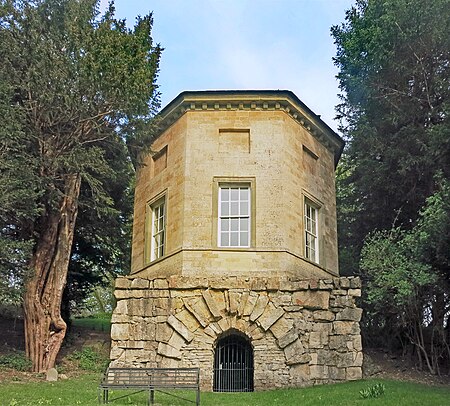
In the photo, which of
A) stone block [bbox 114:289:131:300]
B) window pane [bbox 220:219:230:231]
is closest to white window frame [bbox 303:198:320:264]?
window pane [bbox 220:219:230:231]

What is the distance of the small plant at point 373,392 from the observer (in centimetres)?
1369

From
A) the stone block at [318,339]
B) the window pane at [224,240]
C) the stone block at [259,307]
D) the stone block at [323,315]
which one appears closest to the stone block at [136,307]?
the window pane at [224,240]

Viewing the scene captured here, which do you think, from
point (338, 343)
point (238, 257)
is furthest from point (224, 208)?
point (338, 343)

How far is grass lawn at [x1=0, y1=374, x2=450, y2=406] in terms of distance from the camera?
13.4 m

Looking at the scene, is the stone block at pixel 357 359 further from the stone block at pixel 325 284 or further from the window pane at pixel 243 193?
the window pane at pixel 243 193

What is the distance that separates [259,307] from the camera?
656 inches

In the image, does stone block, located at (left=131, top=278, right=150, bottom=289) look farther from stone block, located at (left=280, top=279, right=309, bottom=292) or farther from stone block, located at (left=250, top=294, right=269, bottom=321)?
stone block, located at (left=280, top=279, right=309, bottom=292)

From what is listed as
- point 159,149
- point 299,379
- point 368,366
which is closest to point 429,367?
point 368,366

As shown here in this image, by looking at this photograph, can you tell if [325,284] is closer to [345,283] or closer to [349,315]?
[345,283]

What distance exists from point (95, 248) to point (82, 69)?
30.1ft

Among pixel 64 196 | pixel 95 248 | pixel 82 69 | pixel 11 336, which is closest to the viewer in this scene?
pixel 82 69

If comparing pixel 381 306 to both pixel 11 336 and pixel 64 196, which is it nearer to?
pixel 64 196

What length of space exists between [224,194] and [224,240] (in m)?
1.47

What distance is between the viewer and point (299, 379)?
16125 millimetres
